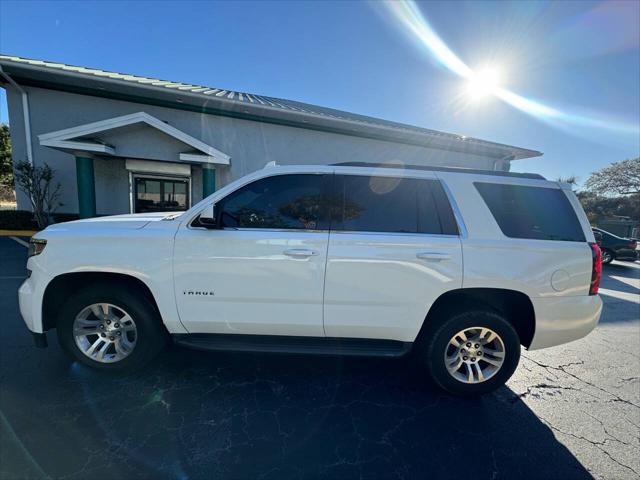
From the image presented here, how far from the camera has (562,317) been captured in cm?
258

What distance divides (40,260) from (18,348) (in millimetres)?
1362

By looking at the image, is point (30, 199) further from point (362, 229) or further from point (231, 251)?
point (362, 229)

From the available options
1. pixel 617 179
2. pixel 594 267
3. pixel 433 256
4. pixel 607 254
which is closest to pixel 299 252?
pixel 433 256

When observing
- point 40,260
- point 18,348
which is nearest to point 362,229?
point 40,260

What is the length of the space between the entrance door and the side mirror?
9.19m

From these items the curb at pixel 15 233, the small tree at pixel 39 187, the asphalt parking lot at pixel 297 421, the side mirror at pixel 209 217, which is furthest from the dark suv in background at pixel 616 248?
the curb at pixel 15 233

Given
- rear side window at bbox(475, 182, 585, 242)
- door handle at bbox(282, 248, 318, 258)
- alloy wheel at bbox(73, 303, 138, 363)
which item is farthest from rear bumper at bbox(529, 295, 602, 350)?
alloy wheel at bbox(73, 303, 138, 363)

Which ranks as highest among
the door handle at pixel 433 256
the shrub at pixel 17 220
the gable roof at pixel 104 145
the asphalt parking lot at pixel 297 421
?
the gable roof at pixel 104 145

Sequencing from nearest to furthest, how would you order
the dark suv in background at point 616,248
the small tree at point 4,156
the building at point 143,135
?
the building at point 143,135 → the dark suv in background at point 616,248 → the small tree at point 4,156

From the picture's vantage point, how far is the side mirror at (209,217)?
7.97 feet

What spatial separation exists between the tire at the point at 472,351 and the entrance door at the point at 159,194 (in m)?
10.4

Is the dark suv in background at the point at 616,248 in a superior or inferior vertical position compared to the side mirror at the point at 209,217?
inferior

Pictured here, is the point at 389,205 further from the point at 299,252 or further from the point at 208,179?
the point at 208,179

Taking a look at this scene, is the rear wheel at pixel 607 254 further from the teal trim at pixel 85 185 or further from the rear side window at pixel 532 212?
the teal trim at pixel 85 185
